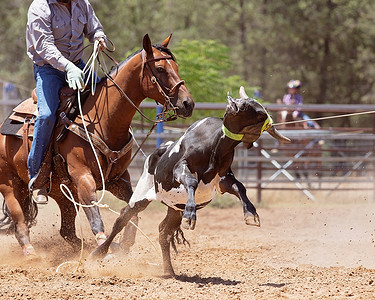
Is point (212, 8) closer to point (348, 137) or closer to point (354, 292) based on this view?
point (348, 137)

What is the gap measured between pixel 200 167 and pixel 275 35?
17.3m

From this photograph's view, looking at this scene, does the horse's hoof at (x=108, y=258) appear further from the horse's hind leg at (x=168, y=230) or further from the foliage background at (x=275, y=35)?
the foliage background at (x=275, y=35)

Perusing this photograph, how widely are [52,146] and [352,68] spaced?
1736 cm

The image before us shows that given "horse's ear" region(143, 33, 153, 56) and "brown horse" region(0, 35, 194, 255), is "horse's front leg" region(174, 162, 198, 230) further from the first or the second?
"horse's ear" region(143, 33, 153, 56)

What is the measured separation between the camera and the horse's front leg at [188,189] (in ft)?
15.4

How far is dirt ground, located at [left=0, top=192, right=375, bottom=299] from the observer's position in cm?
465

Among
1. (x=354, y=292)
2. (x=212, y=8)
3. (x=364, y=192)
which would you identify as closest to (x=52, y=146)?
(x=354, y=292)

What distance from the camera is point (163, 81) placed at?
5543 mm

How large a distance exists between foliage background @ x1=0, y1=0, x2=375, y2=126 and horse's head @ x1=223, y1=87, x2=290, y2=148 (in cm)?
1515

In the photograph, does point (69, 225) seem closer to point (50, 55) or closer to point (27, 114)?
point (27, 114)

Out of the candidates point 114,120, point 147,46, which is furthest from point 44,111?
point 147,46

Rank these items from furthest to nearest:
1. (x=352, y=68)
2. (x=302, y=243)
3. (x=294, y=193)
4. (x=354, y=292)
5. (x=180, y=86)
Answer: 1. (x=352, y=68)
2. (x=294, y=193)
3. (x=302, y=243)
4. (x=180, y=86)
5. (x=354, y=292)

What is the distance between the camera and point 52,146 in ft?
19.4

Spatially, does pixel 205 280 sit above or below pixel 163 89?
below
